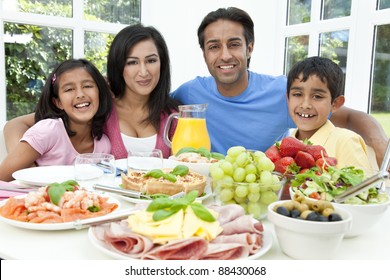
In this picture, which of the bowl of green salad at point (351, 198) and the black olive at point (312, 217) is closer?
the black olive at point (312, 217)

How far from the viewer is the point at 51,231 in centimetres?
82

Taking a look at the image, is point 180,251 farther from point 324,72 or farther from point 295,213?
point 324,72

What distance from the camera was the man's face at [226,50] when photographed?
79.4 inches

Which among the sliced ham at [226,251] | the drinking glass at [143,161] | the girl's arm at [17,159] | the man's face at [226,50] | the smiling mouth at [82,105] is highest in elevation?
the man's face at [226,50]

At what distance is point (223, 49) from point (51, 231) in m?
1.46

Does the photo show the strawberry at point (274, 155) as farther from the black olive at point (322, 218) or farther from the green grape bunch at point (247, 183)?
the black olive at point (322, 218)

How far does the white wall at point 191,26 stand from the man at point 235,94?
6.39 feet

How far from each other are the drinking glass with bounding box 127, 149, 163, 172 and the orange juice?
385 mm

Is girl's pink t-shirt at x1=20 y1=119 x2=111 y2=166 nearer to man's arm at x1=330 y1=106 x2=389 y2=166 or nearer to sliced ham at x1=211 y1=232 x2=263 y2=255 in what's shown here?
sliced ham at x1=211 y1=232 x2=263 y2=255

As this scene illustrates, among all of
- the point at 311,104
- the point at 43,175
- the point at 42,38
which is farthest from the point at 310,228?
the point at 42,38

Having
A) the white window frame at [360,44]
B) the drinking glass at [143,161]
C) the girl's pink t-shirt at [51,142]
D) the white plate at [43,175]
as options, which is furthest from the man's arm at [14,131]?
the white window frame at [360,44]

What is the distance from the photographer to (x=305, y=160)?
975mm

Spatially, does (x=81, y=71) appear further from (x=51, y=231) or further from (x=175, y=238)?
(x=175, y=238)

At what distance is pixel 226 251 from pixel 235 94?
1579mm
